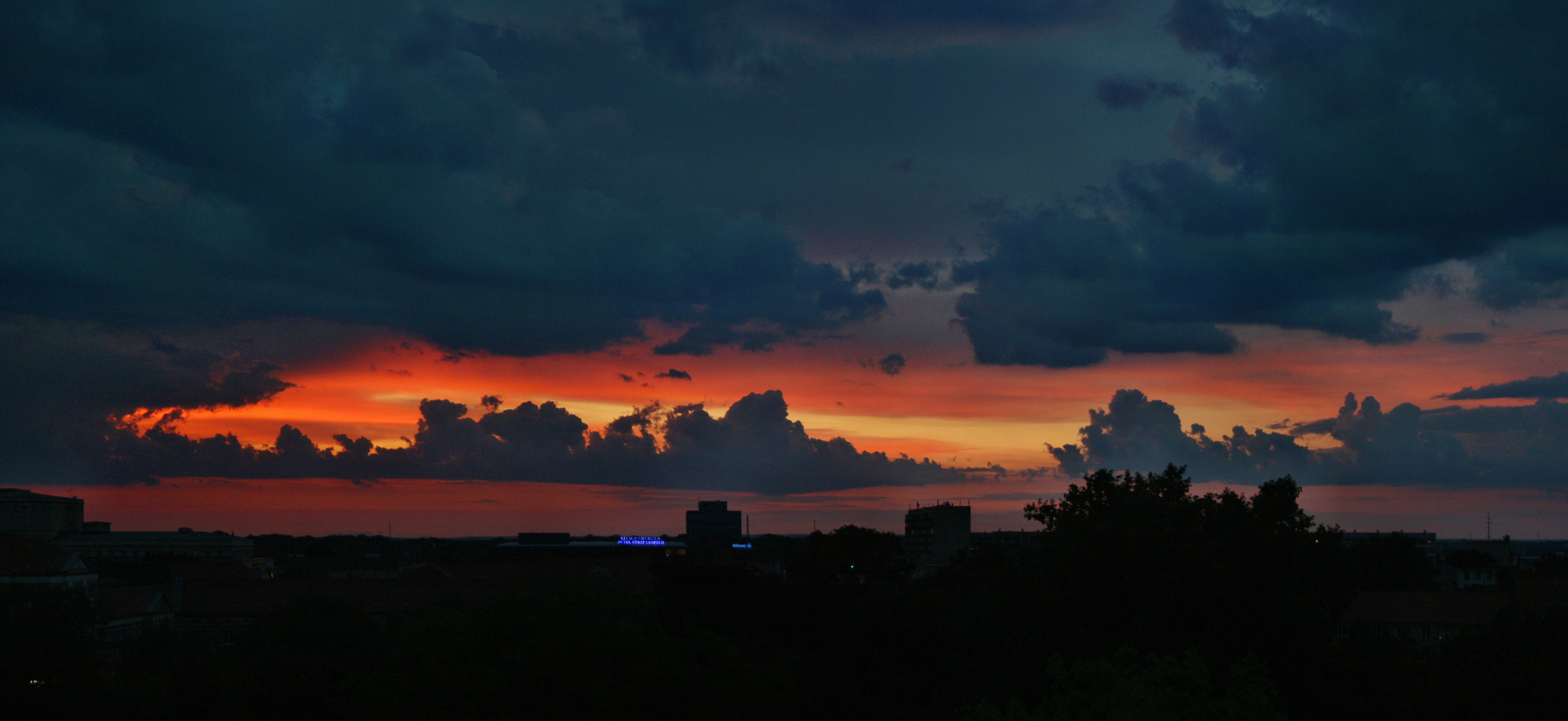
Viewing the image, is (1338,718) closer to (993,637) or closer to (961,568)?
(993,637)

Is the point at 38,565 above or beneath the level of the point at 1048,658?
beneath

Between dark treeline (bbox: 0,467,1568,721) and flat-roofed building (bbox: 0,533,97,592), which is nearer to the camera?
dark treeline (bbox: 0,467,1568,721)

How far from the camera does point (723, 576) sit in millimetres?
82062

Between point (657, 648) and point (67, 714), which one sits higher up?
point (657, 648)

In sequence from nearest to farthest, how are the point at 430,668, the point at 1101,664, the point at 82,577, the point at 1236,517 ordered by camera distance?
the point at 1101,664 < the point at 430,668 < the point at 1236,517 < the point at 82,577

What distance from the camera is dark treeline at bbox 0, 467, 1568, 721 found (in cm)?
3203

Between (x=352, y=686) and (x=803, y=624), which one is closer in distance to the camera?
(x=352, y=686)

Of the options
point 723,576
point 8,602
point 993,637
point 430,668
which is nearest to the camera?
point 430,668

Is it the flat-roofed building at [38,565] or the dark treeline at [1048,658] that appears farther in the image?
the flat-roofed building at [38,565]

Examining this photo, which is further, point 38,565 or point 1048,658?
point 38,565

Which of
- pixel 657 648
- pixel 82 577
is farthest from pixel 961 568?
pixel 82 577

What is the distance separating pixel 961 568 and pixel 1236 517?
28388 millimetres

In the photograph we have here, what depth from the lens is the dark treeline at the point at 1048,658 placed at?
32.0 metres

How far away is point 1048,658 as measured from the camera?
118ft
